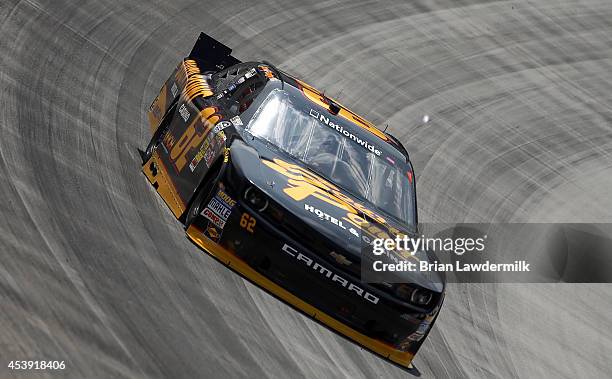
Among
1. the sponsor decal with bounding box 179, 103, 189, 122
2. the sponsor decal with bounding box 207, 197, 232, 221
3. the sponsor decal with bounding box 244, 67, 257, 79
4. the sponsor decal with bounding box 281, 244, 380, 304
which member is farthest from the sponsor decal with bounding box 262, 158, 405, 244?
the sponsor decal with bounding box 244, 67, 257, 79

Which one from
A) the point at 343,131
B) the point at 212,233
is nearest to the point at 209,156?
the point at 212,233

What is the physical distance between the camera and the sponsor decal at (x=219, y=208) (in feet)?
24.5

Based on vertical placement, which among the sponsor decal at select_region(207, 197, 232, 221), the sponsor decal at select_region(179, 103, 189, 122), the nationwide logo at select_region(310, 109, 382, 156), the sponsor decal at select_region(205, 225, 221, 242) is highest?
the nationwide logo at select_region(310, 109, 382, 156)

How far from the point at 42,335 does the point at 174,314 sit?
1.22 metres

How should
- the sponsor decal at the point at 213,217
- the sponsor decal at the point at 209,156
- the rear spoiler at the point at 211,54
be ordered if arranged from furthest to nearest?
the rear spoiler at the point at 211,54, the sponsor decal at the point at 209,156, the sponsor decal at the point at 213,217

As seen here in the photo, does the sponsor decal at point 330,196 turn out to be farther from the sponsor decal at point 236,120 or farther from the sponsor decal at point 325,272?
the sponsor decal at point 236,120

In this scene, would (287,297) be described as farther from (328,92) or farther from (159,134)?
(328,92)

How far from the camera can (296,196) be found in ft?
24.4

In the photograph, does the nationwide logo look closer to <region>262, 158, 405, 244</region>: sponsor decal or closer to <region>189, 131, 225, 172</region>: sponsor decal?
<region>262, 158, 405, 244</region>: sponsor decal

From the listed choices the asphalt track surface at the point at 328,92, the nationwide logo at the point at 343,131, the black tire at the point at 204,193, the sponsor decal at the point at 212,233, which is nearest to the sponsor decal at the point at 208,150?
the black tire at the point at 204,193

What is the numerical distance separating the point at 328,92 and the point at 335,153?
19.0 ft

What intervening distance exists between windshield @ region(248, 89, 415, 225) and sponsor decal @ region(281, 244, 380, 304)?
119 centimetres

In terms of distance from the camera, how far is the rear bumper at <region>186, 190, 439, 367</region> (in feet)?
23.9

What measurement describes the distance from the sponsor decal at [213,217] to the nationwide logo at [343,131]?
5.84 feet
